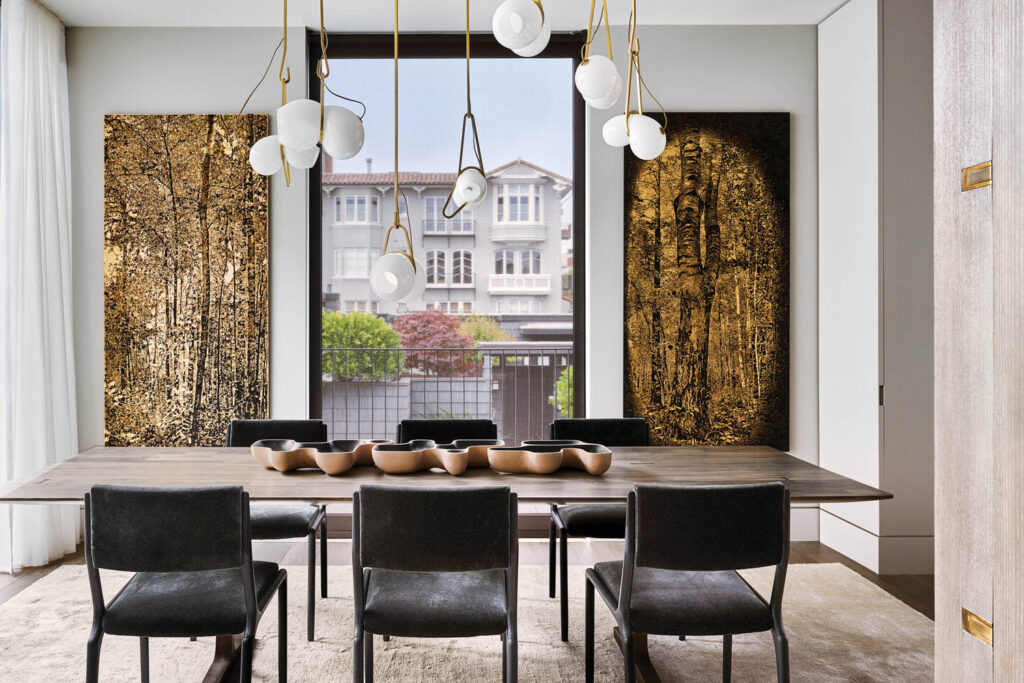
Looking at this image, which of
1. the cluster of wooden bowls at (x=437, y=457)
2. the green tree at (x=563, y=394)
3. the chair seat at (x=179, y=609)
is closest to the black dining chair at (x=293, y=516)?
the cluster of wooden bowls at (x=437, y=457)

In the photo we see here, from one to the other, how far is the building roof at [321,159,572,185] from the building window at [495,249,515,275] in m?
0.47

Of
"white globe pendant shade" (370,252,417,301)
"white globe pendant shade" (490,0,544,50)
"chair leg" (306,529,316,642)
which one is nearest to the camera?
"white globe pendant shade" (490,0,544,50)

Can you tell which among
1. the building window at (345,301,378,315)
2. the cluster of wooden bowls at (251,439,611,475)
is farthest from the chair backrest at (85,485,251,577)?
the building window at (345,301,378,315)

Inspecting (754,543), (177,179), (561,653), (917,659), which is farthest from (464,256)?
(917,659)

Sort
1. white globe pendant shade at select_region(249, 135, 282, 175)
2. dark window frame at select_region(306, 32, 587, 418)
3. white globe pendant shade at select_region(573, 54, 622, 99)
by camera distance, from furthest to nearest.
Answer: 1. dark window frame at select_region(306, 32, 587, 418)
2. white globe pendant shade at select_region(249, 135, 282, 175)
3. white globe pendant shade at select_region(573, 54, 622, 99)

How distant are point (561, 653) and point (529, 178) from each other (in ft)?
8.59

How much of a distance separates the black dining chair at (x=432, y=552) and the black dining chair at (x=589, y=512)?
0.75 meters

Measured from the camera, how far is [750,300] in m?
3.66

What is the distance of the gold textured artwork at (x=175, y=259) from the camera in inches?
141

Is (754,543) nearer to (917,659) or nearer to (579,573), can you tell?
(917,659)

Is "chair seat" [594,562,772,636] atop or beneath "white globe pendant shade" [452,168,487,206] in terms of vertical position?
beneath

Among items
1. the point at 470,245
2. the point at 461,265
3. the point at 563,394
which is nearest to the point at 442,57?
the point at 470,245

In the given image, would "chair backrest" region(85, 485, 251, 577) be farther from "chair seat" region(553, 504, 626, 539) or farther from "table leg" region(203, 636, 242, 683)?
"chair seat" region(553, 504, 626, 539)

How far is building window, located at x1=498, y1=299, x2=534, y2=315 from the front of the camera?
3.89 meters
